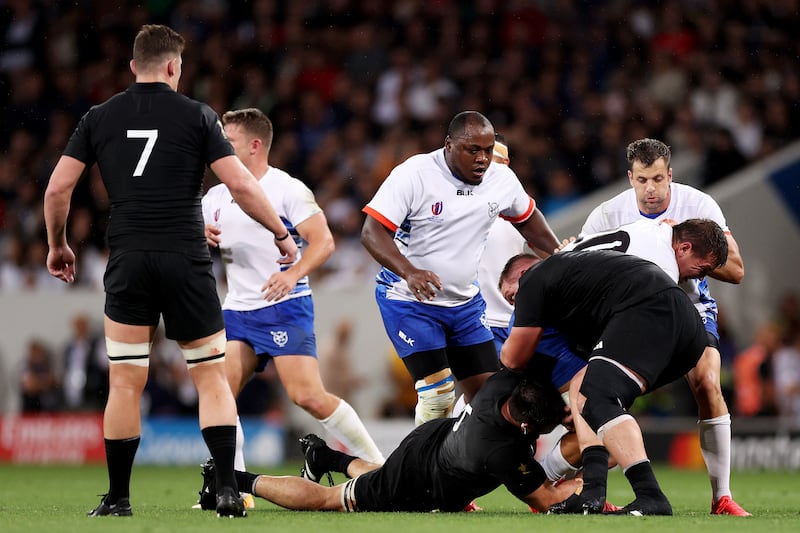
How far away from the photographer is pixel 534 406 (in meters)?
7.55

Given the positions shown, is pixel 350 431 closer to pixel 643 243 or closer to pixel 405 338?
pixel 405 338

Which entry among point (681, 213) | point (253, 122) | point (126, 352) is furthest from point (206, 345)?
point (681, 213)

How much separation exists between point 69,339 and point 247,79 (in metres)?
5.26

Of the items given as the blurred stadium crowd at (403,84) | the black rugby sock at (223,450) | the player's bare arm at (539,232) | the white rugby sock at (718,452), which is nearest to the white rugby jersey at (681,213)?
the player's bare arm at (539,232)

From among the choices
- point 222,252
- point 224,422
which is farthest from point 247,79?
point 224,422

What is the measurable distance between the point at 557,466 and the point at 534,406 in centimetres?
155

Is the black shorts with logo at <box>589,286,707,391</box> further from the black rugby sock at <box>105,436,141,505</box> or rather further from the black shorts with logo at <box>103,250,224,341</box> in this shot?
the black rugby sock at <box>105,436,141,505</box>

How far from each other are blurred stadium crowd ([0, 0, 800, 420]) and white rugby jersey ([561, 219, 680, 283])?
10218 mm

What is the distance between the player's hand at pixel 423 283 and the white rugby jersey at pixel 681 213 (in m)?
1.24

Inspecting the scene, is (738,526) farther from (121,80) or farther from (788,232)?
(121,80)

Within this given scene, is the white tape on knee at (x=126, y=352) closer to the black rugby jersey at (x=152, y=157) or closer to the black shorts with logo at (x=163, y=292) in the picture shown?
the black shorts with logo at (x=163, y=292)

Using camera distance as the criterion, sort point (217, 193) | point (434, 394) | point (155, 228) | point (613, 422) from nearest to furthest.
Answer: point (155, 228)
point (613, 422)
point (434, 394)
point (217, 193)

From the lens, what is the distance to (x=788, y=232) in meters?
18.5

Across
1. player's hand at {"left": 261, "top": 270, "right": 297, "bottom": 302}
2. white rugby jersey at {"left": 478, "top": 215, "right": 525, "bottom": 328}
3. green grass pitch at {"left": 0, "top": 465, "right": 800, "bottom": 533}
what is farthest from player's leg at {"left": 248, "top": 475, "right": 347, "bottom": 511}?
white rugby jersey at {"left": 478, "top": 215, "right": 525, "bottom": 328}
